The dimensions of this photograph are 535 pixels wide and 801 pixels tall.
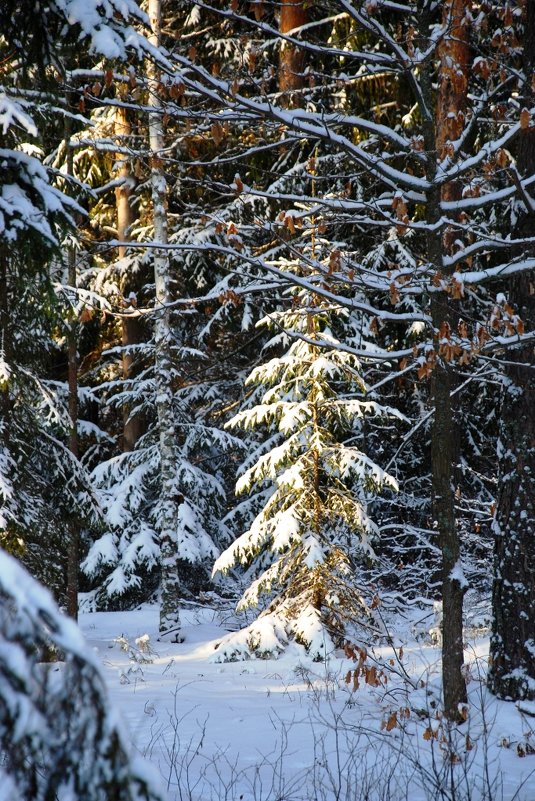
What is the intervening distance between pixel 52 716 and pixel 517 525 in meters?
6.08

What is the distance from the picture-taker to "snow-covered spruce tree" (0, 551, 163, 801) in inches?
54.3

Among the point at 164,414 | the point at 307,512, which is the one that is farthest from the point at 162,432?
the point at 307,512

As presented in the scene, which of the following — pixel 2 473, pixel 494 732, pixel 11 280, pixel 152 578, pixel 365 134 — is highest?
pixel 365 134

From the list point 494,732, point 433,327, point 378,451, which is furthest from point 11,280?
point 378,451

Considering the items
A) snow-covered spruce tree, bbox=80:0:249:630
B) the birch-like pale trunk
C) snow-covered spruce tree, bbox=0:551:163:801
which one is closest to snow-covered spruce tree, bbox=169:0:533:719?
snow-covered spruce tree, bbox=0:551:163:801

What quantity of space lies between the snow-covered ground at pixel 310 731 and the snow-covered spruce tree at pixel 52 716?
304cm

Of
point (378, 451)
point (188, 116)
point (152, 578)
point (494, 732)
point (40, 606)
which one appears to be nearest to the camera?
point (40, 606)

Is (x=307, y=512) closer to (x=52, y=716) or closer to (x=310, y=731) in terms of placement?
(x=310, y=731)

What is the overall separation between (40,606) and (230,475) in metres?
17.3

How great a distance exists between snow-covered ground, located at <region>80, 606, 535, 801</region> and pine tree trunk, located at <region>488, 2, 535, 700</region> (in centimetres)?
30

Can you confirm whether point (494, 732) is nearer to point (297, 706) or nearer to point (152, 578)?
point (297, 706)

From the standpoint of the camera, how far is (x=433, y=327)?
19.8 feet

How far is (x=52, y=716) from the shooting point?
56.4 inches

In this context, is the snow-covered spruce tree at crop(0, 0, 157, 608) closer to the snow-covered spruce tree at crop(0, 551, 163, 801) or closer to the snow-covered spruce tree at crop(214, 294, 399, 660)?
the snow-covered spruce tree at crop(214, 294, 399, 660)
